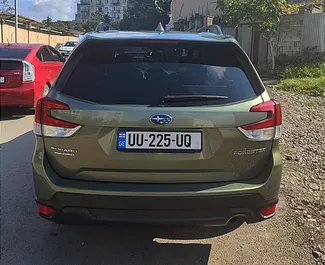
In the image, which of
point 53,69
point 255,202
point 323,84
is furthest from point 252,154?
point 323,84

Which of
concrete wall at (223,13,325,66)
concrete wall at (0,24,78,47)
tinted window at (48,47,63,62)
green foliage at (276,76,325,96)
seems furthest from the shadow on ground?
concrete wall at (0,24,78,47)

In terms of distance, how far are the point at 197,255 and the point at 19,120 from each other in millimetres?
6237

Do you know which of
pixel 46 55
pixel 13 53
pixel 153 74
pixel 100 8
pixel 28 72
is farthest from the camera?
pixel 100 8

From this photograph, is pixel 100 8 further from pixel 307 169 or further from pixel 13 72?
pixel 307 169

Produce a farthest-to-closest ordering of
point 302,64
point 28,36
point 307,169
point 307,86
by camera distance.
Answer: point 28,36
point 302,64
point 307,86
point 307,169

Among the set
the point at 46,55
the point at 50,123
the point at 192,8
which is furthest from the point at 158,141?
the point at 192,8

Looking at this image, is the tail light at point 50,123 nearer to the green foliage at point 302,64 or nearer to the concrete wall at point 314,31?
the green foliage at point 302,64

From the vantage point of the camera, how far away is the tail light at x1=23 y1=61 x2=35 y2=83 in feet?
27.7

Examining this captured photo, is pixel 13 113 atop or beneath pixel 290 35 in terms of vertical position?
beneath

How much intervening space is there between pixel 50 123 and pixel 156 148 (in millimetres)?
743

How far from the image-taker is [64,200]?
110 inches

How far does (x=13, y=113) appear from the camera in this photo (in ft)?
30.4

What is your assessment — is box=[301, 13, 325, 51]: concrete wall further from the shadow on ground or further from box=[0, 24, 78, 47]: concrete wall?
box=[0, 24, 78, 47]: concrete wall

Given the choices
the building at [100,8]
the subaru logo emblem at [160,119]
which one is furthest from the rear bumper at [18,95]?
the building at [100,8]
